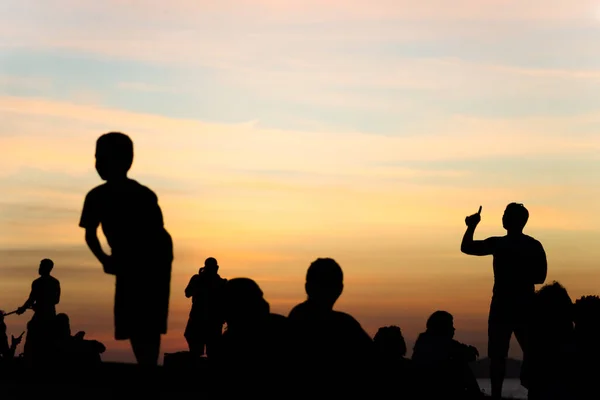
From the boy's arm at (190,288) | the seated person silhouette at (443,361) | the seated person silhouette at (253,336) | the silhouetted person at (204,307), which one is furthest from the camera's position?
the boy's arm at (190,288)

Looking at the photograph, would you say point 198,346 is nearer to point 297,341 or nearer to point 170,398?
point 170,398

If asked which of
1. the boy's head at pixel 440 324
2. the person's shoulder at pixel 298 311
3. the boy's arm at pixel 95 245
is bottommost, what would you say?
the person's shoulder at pixel 298 311

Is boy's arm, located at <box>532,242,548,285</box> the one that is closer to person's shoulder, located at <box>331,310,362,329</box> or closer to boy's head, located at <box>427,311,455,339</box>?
boy's head, located at <box>427,311,455,339</box>

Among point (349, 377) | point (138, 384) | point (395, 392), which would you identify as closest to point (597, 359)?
point (395, 392)

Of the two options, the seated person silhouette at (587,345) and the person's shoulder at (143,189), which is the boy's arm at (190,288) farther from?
the person's shoulder at (143,189)

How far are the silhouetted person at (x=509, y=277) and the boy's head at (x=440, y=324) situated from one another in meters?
0.66

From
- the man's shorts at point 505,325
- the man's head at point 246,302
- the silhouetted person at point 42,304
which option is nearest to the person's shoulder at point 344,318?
the man's head at point 246,302

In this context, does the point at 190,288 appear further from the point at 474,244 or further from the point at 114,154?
the point at 114,154

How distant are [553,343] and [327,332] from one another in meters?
3.45

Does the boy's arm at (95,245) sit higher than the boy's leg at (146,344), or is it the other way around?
the boy's arm at (95,245)

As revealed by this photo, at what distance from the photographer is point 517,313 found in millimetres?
13727

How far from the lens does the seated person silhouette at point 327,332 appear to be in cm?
794

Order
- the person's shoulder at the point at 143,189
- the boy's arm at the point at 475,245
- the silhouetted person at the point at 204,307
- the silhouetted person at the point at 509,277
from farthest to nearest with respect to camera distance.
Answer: the silhouetted person at the point at 204,307, the boy's arm at the point at 475,245, the silhouetted person at the point at 509,277, the person's shoulder at the point at 143,189

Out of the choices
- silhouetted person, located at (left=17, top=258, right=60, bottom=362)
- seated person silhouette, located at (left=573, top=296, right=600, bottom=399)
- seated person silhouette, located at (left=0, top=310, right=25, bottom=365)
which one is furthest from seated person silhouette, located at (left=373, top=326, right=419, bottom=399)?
seated person silhouette, located at (left=0, top=310, right=25, bottom=365)
